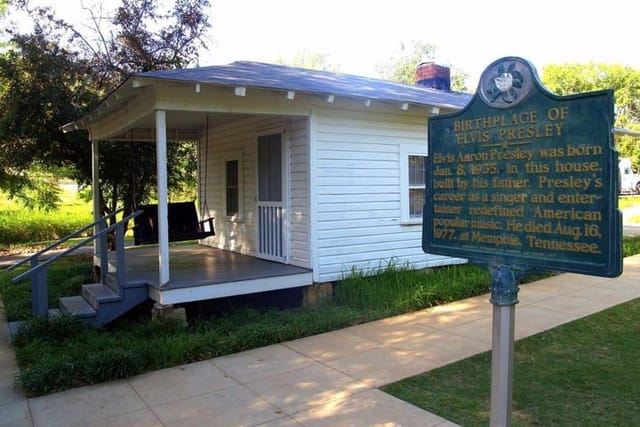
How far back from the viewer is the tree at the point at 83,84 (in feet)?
35.8

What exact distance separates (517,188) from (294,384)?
2661 millimetres

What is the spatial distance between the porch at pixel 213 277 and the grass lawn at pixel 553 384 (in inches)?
113

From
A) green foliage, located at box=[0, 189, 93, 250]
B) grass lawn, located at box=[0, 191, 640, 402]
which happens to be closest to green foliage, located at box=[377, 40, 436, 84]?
Result: green foliage, located at box=[0, 189, 93, 250]

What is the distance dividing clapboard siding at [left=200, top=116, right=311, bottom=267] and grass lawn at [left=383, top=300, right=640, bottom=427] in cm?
325

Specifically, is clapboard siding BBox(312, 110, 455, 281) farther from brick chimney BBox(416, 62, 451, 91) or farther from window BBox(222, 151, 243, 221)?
brick chimney BBox(416, 62, 451, 91)

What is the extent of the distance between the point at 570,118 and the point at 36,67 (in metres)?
11.3

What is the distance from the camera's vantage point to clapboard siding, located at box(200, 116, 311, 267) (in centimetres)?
762

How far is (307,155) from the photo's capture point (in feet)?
24.5

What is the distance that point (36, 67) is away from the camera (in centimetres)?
1100

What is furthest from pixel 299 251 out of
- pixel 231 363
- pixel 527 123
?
pixel 527 123

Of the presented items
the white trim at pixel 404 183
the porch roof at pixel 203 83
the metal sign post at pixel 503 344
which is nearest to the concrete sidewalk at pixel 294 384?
the metal sign post at pixel 503 344

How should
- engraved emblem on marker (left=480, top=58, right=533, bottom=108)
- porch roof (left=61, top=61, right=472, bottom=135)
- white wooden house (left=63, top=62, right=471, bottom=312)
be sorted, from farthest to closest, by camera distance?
white wooden house (left=63, top=62, right=471, bottom=312) < porch roof (left=61, top=61, right=472, bottom=135) < engraved emblem on marker (left=480, top=58, right=533, bottom=108)

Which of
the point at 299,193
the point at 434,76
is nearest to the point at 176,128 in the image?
the point at 299,193

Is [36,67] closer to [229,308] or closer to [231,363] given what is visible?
[229,308]
